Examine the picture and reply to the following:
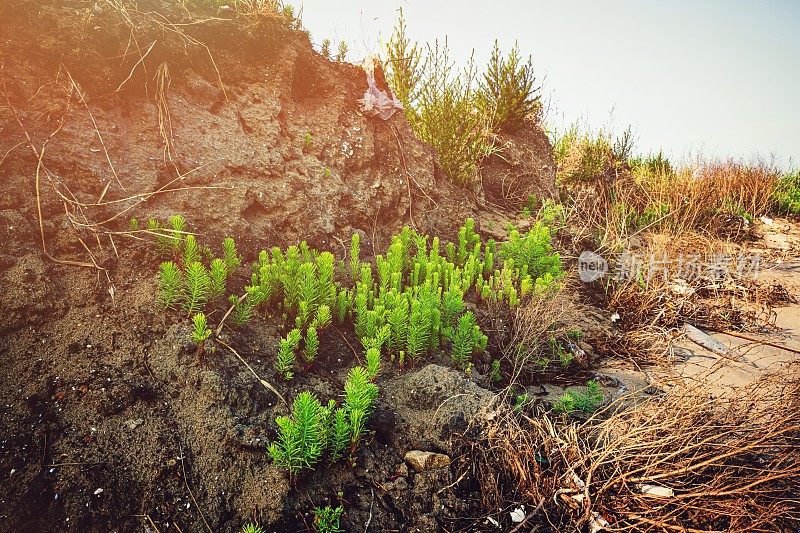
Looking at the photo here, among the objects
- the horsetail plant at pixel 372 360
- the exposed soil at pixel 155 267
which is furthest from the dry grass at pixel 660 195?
the horsetail plant at pixel 372 360

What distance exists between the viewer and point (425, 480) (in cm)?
242

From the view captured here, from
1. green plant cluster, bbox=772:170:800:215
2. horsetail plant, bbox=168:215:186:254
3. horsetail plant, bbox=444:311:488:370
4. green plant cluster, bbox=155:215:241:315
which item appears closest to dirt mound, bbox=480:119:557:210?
horsetail plant, bbox=444:311:488:370

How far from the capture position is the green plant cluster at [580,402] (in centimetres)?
303

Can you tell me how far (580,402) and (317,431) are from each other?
6.44ft

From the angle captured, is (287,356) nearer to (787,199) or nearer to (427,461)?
(427,461)

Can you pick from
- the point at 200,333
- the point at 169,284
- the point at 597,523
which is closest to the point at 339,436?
the point at 200,333

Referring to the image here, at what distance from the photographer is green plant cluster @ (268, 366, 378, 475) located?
2.20 m

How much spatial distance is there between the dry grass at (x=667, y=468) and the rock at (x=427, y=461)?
21cm

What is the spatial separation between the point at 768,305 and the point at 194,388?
7.38m

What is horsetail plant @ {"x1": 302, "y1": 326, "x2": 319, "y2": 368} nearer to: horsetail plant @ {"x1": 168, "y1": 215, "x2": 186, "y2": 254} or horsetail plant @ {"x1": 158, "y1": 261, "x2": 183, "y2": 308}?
horsetail plant @ {"x1": 158, "y1": 261, "x2": 183, "y2": 308}

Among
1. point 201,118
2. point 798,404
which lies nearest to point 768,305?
point 798,404

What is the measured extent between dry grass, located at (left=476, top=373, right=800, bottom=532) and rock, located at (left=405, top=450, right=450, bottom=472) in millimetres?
215

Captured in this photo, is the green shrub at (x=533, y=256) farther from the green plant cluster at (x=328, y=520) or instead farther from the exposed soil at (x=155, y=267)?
the green plant cluster at (x=328, y=520)

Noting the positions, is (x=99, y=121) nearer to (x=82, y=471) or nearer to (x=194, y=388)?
(x=194, y=388)
